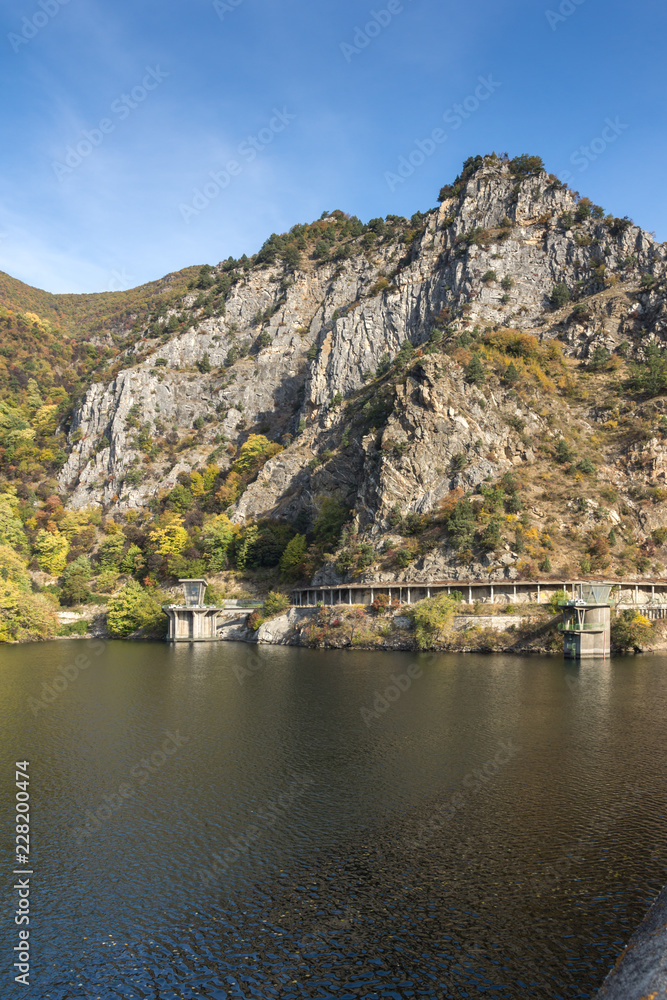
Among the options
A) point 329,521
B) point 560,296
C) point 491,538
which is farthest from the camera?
point 560,296

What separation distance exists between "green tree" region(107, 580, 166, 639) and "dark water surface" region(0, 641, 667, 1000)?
55.3 metres

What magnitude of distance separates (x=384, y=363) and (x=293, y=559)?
168 feet

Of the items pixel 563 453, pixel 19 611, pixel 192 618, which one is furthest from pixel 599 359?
pixel 19 611

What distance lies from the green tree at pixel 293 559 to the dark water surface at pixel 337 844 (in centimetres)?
5901

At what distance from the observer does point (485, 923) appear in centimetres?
1574

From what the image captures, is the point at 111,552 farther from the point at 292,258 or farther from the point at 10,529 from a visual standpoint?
the point at 292,258

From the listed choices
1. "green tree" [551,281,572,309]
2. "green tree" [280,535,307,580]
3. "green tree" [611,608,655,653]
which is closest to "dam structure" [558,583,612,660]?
"green tree" [611,608,655,653]

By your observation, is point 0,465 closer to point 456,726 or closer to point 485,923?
point 456,726

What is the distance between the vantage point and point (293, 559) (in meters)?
102

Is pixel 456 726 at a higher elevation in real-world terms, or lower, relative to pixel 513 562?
lower

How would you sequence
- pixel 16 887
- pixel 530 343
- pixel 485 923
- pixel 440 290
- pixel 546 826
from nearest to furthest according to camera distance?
pixel 485 923, pixel 16 887, pixel 546 826, pixel 530 343, pixel 440 290

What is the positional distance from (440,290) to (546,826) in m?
127

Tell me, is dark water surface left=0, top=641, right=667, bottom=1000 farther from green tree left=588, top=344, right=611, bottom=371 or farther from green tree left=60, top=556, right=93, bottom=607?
green tree left=588, top=344, right=611, bottom=371

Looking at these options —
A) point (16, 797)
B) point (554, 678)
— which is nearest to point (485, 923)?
point (16, 797)
